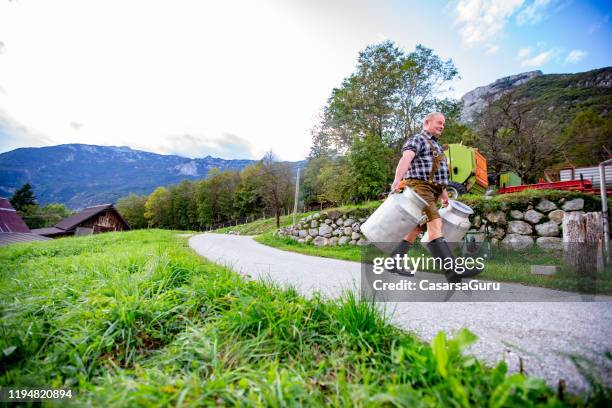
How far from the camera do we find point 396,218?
2912 mm

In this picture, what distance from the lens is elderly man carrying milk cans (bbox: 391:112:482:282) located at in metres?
2.93

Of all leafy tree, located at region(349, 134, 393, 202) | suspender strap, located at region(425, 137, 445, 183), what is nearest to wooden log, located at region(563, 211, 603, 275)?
suspender strap, located at region(425, 137, 445, 183)

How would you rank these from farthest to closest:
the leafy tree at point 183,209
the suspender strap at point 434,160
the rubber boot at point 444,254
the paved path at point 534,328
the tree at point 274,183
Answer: the leafy tree at point 183,209 → the tree at point 274,183 → the suspender strap at point 434,160 → the rubber boot at point 444,254 → the paved path at point 534,328

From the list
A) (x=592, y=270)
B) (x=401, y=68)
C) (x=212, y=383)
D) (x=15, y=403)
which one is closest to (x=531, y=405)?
(x=212, y=383)

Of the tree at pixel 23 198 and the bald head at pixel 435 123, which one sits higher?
the tree at pixel 23 198

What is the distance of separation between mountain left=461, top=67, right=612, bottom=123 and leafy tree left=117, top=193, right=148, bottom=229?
74694 millimetres

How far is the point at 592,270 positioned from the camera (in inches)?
119

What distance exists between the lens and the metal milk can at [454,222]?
3147 millimetres

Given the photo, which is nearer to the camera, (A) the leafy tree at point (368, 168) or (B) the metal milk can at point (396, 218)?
(B) the metal milk can at point (396, 218)

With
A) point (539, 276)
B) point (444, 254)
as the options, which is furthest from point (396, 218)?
point (539, 276)

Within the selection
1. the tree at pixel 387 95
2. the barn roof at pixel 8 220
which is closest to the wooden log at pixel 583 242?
the tree at pixel 387 95

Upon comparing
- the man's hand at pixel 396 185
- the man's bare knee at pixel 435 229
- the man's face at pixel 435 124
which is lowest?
the man's bare knee at pixel 435 229

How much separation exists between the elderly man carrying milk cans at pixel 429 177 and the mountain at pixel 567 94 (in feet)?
64.2

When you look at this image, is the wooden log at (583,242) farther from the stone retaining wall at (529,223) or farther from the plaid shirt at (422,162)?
the stone retaining wall at (529,223)
